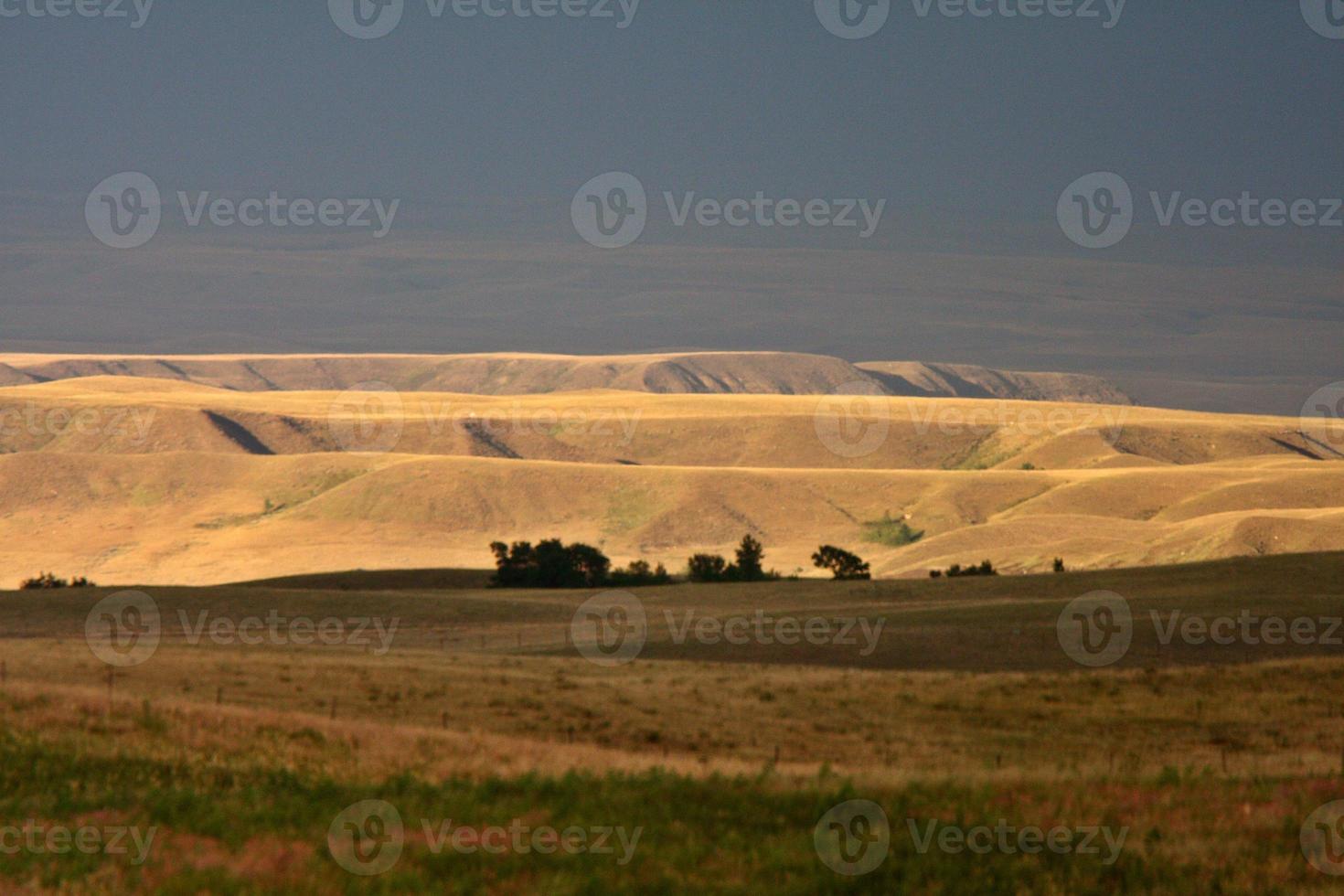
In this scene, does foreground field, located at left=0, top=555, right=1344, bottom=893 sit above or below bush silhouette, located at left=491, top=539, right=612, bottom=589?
below

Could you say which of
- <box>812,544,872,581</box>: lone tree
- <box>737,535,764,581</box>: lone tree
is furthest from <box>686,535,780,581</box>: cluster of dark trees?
<box>812,544,872,581</box>: lone tree

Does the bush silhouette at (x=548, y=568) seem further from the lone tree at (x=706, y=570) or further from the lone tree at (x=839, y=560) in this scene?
the lone tree at (x=839, y=560)

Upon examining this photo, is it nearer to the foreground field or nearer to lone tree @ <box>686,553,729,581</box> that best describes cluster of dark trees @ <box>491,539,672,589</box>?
lone tree @ <box>686,553,729,581</box>

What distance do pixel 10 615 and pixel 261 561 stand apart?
97208 mm

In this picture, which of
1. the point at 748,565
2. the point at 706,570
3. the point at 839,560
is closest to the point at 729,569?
the point at 748,565

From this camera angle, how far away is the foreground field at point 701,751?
14.8m

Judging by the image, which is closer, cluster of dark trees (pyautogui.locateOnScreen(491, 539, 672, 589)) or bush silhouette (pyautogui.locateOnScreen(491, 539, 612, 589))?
cluster of dark trees (pyautogui.locateOnScreen(491, 539, 672, 589))

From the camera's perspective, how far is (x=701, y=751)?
2788cm

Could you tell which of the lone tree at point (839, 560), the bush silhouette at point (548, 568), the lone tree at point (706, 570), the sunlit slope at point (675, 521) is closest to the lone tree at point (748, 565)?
the lone tree at point (706, 570)

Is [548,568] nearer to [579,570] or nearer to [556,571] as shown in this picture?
[556,571]

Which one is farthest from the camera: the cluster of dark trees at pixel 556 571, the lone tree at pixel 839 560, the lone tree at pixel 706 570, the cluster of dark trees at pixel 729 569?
the lone tree at pixel 839 560

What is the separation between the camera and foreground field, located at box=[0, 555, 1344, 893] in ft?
48.7

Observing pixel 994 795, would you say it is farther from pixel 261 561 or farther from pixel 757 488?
pixel 757 488

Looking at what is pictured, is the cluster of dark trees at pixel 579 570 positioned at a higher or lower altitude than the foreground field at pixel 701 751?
higher
